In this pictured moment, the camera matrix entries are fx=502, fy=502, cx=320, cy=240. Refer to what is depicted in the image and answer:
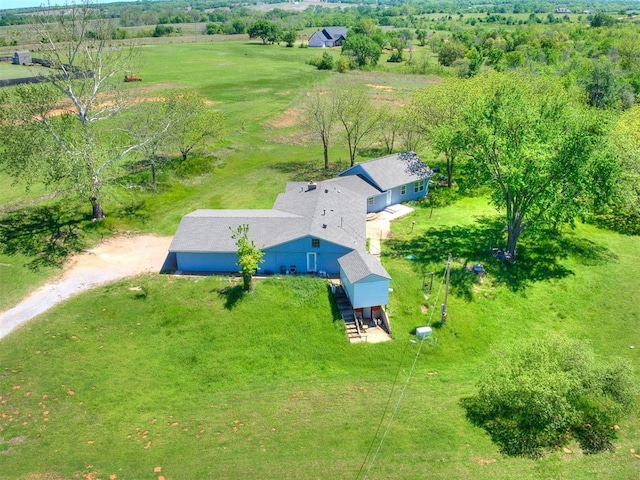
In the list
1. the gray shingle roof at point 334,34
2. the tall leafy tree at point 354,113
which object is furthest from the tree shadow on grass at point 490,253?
the gray shingle roof at point 334,34

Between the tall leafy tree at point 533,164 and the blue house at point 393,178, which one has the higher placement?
the tall leafy tree at point 533,164

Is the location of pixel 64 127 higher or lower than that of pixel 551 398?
higher

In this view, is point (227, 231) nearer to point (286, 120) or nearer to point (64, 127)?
point (64, 127)

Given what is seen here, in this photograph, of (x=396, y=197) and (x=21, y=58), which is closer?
(x=396, y=197)

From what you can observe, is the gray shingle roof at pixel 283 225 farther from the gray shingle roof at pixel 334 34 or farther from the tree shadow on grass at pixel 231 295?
the gray shingle roof at pixel 334 34

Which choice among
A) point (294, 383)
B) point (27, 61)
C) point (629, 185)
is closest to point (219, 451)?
point (294, 383)

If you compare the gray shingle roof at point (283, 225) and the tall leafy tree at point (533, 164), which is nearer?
the tall leafy tree at point (533, 164)

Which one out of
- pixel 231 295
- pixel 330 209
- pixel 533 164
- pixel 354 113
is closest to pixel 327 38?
pixel 354 113
